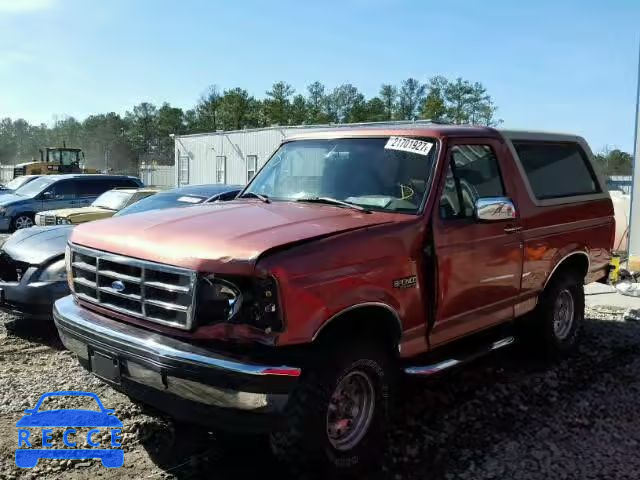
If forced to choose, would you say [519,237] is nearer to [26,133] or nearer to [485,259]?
[485,259]

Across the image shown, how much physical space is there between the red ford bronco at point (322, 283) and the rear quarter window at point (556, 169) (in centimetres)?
5

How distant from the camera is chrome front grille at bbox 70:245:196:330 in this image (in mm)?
3186

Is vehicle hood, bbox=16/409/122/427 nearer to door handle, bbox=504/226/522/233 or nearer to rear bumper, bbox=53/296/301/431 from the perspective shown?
rear bumper, bbox=53/296/301/431

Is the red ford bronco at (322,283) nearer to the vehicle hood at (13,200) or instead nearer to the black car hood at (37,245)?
the black car hood at (37,245)

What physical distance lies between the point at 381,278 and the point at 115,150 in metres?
96.0

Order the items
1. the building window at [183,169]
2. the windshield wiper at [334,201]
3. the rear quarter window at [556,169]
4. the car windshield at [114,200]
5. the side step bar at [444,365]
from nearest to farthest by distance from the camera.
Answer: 1. the side step bar at [444,365]
2. the windshield wiper at [334,201]
3. the rear quarter window at [556,169]
4. the car windshield at [114,200]
5. the building window at [183,169]

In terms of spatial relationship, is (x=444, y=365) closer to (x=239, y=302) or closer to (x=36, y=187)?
(x=239, y=302)

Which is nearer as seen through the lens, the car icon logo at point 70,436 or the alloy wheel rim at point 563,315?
the car icon logo at point 70,436

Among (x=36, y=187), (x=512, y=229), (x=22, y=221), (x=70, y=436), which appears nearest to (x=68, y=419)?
(x=70, y=436)

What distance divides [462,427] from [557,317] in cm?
213

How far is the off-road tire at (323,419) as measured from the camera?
10.4 ft

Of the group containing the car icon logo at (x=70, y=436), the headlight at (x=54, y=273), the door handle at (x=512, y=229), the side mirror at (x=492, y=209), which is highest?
the side mirror at (x=492, y=209)

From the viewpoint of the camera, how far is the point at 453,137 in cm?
447

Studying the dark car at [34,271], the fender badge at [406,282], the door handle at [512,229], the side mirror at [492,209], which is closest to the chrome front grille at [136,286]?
the fender badge at [406,282]
